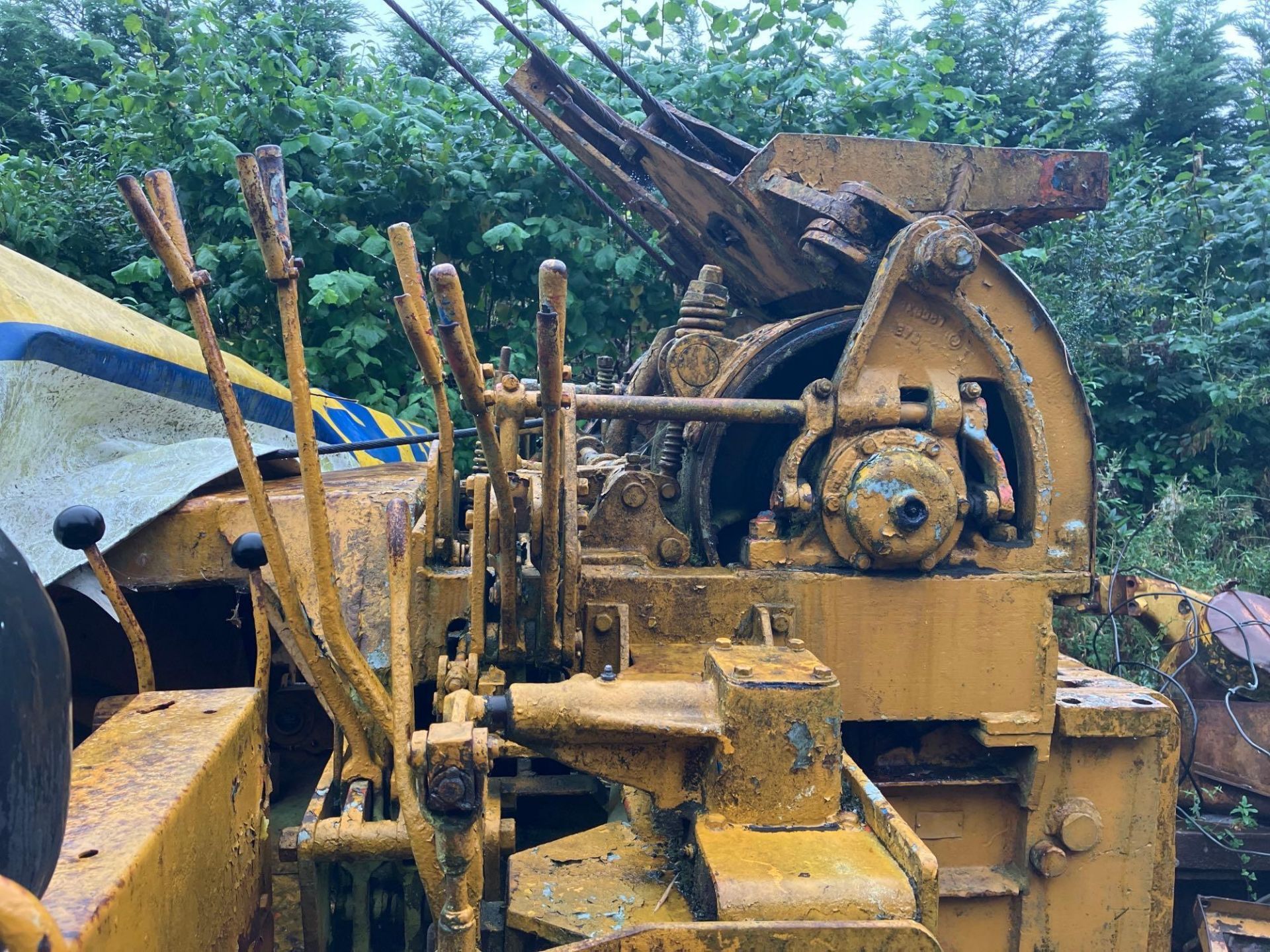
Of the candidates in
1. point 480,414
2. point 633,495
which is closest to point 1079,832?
point 633,495

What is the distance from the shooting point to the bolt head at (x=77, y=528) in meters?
1.90

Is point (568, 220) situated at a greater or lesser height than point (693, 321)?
greater

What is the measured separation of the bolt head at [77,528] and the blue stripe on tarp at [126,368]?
132cm

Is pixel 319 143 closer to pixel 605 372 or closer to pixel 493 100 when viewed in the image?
→ pixel 493 100

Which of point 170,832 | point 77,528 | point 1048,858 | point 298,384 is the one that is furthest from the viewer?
point 1048,858

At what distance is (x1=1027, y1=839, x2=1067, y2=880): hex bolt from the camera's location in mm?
2867

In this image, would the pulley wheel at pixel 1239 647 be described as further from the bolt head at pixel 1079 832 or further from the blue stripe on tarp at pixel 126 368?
the blue stripe on tarp at pixel 126 368

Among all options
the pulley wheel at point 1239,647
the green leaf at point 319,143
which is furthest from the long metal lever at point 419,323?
the green leaf at point 319,143

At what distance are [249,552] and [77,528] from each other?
312 mm

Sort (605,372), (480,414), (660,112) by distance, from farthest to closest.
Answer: (605,372), (660,112), (480,414)

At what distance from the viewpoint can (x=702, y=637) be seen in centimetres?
277

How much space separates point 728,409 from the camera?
2.71 meters

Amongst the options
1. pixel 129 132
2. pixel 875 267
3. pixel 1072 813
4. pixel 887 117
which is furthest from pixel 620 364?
pixel 1072 813

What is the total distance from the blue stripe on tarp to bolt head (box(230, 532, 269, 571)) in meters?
1.41
